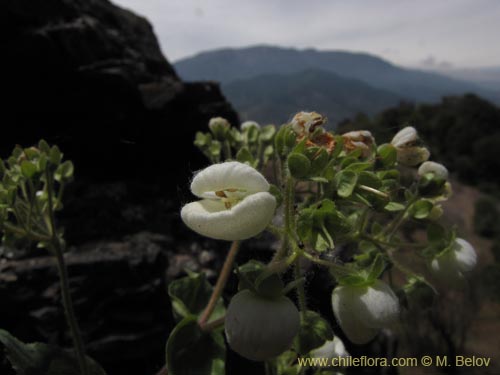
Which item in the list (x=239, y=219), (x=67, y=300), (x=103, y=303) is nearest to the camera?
(x=239, y=219)

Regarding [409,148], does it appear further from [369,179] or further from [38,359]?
[38,359]

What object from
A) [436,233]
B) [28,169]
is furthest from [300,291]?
[28,169]

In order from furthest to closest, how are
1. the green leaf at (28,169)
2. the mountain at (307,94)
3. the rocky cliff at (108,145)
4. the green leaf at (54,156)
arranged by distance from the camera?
the mountain at (307,94) < the rocky cliff at (108,145) < the green leaf at (54,156) < the green leaf at (28,169)

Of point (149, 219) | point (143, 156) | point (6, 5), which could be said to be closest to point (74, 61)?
point (6, 5)

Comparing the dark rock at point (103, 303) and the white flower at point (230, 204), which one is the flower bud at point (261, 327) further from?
the dark rock at point (103, 303)

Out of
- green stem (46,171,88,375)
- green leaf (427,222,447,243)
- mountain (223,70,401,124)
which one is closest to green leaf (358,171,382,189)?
green leaf (427,222,447,243)

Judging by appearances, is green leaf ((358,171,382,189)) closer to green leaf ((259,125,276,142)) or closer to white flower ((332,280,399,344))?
white flower ((332,280,399,344))

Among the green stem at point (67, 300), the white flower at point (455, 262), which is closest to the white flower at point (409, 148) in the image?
the white flower at point (455, 262)
